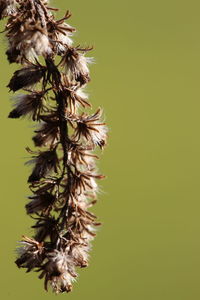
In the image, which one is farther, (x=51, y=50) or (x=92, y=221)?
(x=92, y=221)

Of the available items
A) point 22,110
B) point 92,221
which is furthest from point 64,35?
point 92,221

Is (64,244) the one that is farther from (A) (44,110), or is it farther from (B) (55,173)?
(A) (44,110)

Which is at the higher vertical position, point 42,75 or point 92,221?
point 42,75

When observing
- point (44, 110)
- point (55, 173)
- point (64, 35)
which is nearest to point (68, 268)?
point (55, 173)

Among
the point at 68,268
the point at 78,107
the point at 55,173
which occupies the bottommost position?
the point at 68,268

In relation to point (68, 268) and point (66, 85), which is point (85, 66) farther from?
point (68, 268)

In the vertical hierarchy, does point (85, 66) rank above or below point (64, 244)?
above
